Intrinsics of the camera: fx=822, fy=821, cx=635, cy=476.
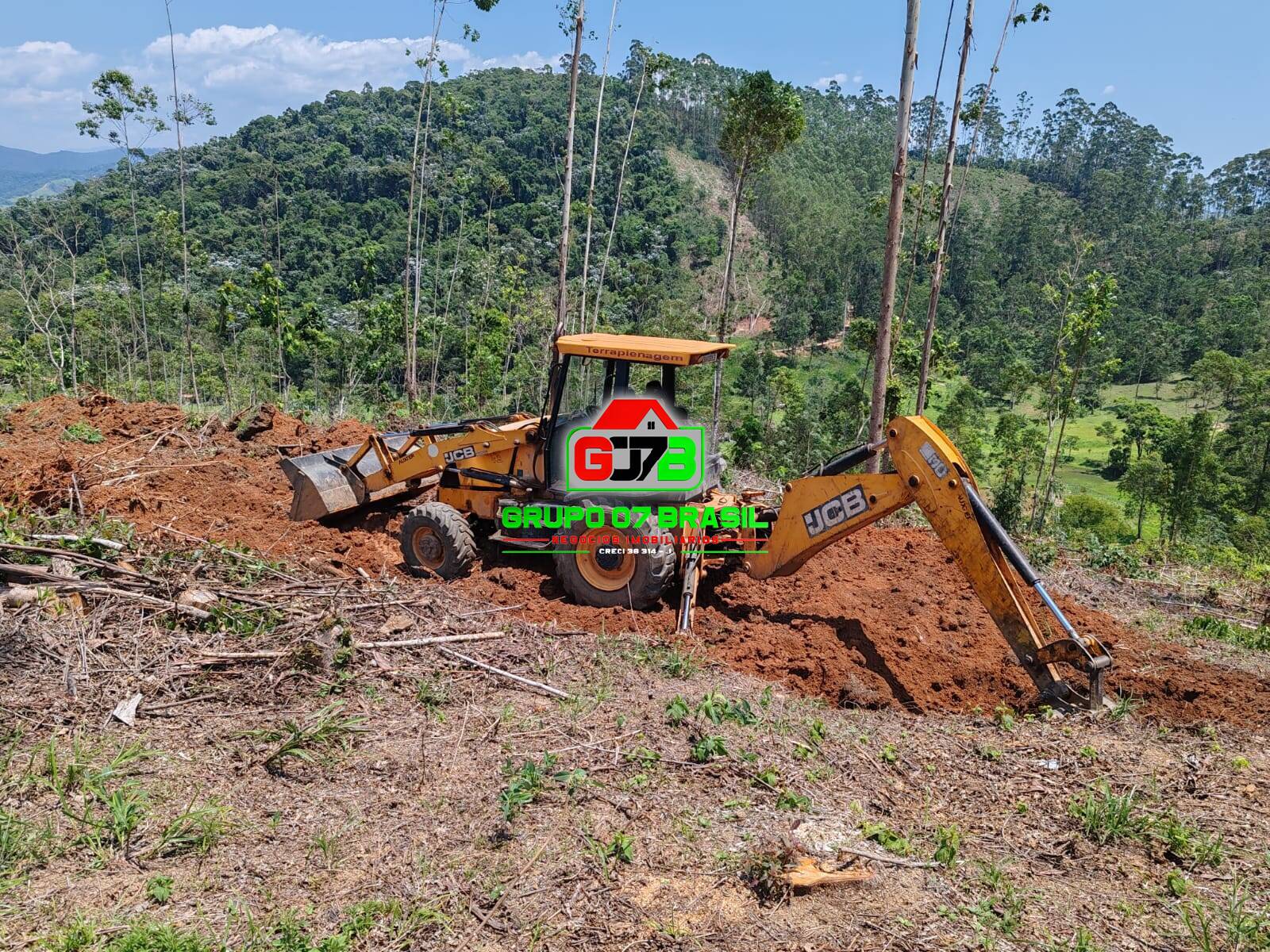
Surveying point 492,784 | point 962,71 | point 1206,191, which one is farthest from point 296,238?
point 1206,191

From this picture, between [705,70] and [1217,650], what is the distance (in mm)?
96770

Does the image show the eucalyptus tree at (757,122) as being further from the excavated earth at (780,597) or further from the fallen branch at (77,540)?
the fallen branch at (77,540)

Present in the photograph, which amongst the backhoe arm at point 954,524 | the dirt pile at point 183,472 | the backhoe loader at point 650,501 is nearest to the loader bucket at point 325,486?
the backhoe loader at point 650,501

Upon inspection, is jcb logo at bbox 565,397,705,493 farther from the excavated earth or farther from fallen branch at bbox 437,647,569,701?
fallen branch at bbox 437,647,569,701

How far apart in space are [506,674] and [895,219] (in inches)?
372

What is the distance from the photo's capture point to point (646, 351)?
675cm

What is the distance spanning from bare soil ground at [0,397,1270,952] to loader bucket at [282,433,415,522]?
1.73 meters

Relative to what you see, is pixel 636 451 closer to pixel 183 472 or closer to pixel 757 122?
pixel 183 472

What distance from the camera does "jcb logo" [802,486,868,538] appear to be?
6.48m

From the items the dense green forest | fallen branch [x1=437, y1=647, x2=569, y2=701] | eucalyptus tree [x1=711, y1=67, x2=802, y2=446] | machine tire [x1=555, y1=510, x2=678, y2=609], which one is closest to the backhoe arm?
machine tire [x1=555, y1=510, x2=678, y2=609]

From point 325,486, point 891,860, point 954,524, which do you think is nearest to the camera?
point 891,860

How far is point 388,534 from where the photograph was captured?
922cm

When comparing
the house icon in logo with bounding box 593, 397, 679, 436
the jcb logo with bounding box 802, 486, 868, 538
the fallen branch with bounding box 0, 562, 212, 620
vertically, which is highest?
the house icon in logo with bounding box 593, 397, 679, 436

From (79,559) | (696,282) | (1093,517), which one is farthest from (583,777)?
(696,282)
